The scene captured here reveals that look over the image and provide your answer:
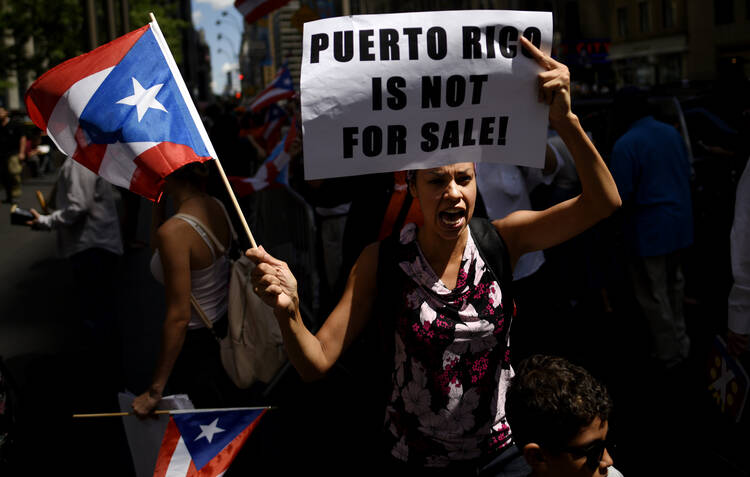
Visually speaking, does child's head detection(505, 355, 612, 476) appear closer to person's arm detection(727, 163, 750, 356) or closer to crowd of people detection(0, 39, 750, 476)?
crowd of people detection(0, 39, 750, 476)

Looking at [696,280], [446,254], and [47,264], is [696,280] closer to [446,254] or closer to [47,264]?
[446,254]

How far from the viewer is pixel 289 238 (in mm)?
7742

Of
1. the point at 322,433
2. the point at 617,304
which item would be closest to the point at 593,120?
the point at 617,304

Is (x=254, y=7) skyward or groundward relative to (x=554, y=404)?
skyward

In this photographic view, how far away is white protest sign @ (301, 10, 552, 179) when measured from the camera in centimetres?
254

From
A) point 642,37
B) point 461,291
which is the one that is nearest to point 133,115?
point 461,291

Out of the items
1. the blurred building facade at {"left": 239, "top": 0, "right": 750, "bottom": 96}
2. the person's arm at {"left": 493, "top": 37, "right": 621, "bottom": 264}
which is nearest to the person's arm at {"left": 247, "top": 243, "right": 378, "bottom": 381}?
the person's arm at {"left": 493, "top": 37, "right": 621, "bottom": 264}

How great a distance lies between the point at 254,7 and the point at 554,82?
8.57m

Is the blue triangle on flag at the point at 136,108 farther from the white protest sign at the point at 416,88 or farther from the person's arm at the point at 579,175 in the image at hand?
the person's arm at the point at 579,175

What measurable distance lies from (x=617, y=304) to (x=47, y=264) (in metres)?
7.36

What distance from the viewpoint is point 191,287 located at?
3.68 m

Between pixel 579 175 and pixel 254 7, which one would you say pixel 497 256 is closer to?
pixel 579 175

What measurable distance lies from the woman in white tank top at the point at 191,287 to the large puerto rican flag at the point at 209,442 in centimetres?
23

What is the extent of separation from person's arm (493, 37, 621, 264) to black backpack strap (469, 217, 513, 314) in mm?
74
